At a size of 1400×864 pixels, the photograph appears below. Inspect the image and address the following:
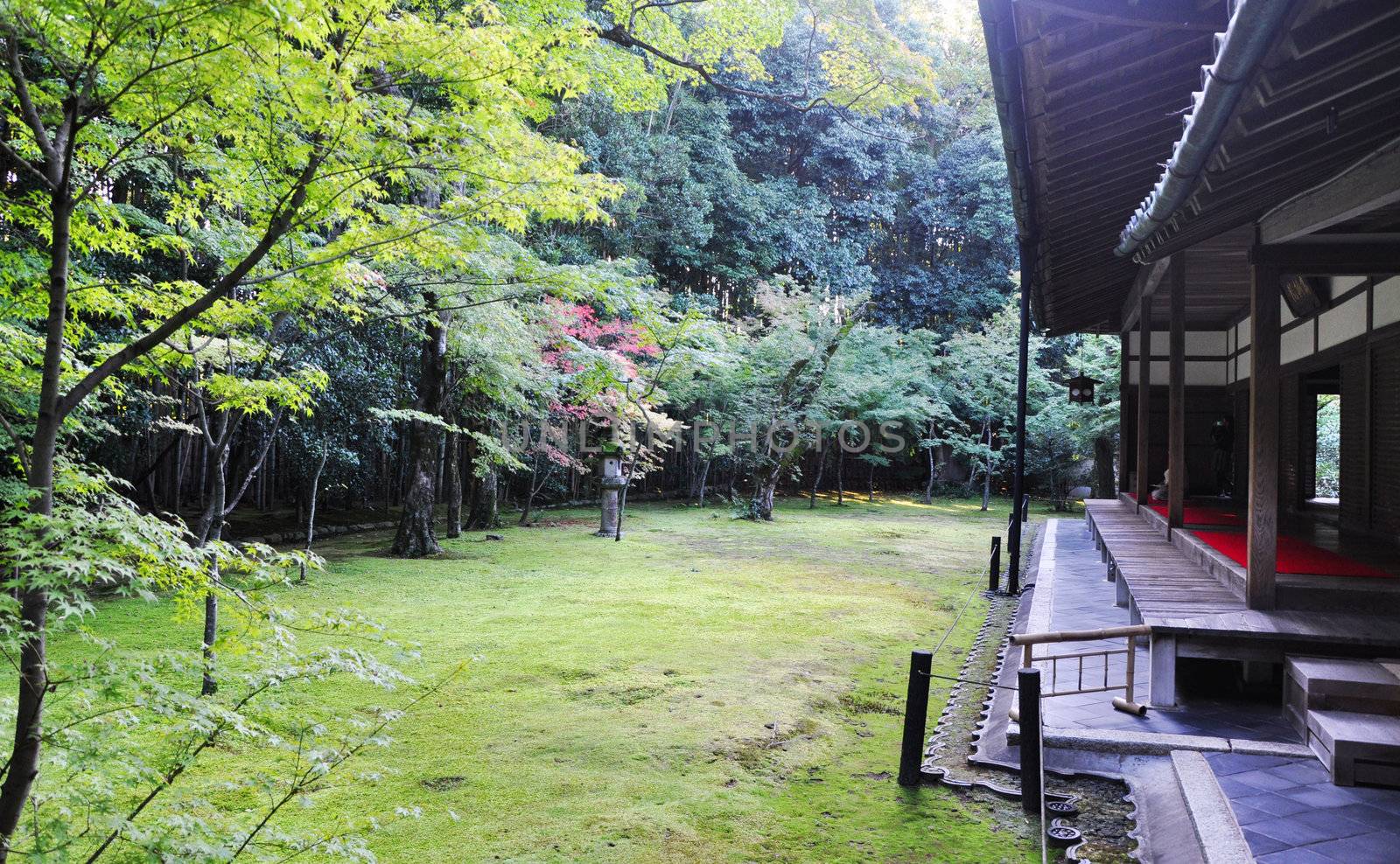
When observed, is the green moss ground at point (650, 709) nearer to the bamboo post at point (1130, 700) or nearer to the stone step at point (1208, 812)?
the stone step at point (1208, 812)

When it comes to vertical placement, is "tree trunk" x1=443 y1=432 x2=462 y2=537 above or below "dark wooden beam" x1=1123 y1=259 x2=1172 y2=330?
below

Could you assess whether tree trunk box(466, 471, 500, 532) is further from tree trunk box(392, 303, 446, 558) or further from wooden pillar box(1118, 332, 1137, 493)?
wooden pillar box(1118, 332, 1137, 493)

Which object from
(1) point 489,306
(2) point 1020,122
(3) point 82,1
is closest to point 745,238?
(1) point 489,306

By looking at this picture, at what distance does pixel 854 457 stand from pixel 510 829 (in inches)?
945

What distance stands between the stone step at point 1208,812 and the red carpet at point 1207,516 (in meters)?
4.36

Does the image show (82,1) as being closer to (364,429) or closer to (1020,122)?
(1020,122)

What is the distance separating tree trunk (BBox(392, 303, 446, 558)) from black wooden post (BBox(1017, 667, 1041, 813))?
9336 millimetres

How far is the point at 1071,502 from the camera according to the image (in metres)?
23.8

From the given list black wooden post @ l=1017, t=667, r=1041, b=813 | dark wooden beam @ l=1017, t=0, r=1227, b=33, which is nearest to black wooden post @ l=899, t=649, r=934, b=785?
black wooden post @ l=1017, t=667, r=1041, b=813

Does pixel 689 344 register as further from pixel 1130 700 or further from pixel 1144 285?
pixel 1130 700

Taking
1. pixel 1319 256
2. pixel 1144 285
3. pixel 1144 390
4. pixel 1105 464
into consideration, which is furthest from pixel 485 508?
pixel 1105 464

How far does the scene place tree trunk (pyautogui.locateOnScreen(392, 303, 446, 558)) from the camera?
11734mm

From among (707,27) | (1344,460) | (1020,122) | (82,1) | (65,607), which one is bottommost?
(65,607)

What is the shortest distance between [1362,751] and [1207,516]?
5.35m
